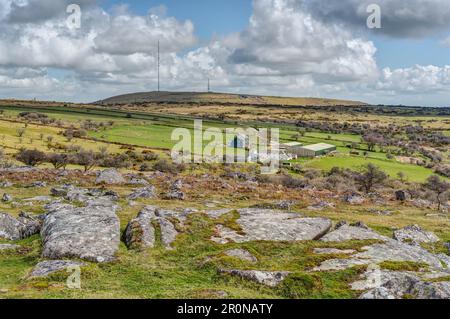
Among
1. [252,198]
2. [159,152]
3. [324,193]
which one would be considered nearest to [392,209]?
[324,193]

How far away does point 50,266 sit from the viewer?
19.9 metres

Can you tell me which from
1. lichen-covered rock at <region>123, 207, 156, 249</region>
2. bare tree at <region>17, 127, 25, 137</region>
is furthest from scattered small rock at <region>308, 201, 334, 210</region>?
bare tree at <region>17, 127, 25, 137</region>

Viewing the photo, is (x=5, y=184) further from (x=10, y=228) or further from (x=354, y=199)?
(x=354, y=199)

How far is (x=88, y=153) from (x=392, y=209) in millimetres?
69680

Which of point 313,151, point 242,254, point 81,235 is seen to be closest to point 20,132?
point 313,151

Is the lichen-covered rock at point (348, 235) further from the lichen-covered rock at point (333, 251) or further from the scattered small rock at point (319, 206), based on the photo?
the scattered small rock at point (319, 206)

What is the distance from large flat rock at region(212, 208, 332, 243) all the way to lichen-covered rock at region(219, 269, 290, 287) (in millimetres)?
6486

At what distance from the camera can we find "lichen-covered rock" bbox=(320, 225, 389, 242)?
1038 inches

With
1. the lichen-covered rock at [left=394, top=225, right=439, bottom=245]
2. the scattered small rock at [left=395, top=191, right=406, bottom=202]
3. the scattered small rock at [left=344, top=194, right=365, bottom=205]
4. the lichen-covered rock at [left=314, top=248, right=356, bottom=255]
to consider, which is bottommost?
the scattered small rock at [left=395, top=191, right=406, bottom=202]

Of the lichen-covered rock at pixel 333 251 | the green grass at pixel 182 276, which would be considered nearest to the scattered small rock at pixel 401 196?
the green grass at pixel 182 276

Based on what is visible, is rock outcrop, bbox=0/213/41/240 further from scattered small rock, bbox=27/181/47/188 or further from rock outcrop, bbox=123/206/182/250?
scattered small rock, bbox=27/181/47/188

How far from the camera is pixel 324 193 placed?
205 ft

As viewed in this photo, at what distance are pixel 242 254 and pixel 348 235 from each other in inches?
324

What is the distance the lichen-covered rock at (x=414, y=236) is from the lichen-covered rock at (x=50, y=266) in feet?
71.1
